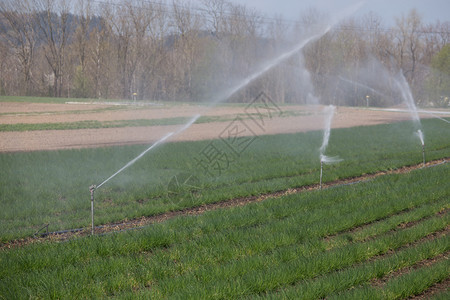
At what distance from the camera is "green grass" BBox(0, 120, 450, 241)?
31.5ft

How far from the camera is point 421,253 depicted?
6770 millimetres

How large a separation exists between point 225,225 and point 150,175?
19.2ft

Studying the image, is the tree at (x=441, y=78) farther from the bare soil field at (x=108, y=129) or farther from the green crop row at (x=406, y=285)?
the green crop row at (x=406, y=285)

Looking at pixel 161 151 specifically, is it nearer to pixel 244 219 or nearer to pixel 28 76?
pixel 244 219

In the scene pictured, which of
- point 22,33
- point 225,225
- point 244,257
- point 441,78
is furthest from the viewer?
point 441,78

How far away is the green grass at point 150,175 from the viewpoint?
9602 mm

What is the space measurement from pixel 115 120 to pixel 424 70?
151 ft

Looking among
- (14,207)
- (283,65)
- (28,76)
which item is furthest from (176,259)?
(28,76)

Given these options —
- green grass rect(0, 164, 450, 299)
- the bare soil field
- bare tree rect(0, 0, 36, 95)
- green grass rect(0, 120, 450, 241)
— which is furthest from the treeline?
green grass rect(0, 164, 450, 299)

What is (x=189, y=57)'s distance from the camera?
216 ft

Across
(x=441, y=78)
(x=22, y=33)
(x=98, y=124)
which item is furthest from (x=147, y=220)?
(x=441, y=78)

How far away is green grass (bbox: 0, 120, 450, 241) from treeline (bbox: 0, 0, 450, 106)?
33606 millimetres

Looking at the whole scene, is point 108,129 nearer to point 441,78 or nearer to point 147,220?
point 147,220

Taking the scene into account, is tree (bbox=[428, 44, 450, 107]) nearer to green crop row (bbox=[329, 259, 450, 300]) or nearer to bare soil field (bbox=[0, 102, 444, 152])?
bare soil field (bbox=[0, 102, 444, 152])
